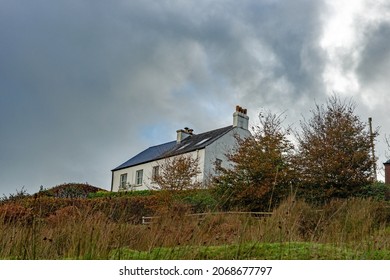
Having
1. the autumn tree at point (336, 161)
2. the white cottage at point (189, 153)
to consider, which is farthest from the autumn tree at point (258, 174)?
the white cottage at point (189, 153)

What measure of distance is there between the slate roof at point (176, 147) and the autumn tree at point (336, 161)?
10.2m

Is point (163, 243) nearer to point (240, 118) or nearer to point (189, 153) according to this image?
point (189, 153)

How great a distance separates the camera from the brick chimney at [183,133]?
33594mm

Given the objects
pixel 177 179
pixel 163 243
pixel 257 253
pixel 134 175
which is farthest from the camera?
pixel 134 175

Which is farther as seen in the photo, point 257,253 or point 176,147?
point 176,147

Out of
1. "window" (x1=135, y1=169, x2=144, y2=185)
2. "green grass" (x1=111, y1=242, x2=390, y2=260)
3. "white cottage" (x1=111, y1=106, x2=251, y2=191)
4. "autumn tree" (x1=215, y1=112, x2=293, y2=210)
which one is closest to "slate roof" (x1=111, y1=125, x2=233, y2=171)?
"white cottage" (x1=111, y1=106, x2=251, y2=191)

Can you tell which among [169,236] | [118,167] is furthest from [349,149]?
[118,167]

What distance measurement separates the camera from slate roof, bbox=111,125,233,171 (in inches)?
1149

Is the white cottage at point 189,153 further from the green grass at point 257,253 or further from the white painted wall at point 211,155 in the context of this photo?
the green grass at point 257,253

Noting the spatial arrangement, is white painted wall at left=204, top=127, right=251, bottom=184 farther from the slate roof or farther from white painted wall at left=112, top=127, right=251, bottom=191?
the slate roof

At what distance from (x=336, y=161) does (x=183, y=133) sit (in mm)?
17261

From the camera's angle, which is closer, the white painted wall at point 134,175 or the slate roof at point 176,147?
the slate roof at point 176,147

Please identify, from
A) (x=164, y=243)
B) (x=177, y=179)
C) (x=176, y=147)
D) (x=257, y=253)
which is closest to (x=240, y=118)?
(x=176, y=147)

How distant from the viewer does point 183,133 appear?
111 ft
